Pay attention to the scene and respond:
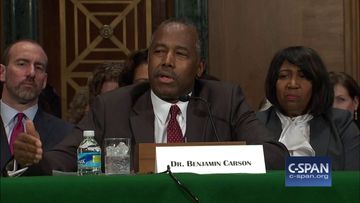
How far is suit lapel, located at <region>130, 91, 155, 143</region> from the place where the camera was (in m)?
3.61

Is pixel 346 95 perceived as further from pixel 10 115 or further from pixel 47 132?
pixel 10 115

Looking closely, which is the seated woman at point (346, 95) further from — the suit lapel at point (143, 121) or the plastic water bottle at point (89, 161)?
the plastic water bottle at point (89, 161)

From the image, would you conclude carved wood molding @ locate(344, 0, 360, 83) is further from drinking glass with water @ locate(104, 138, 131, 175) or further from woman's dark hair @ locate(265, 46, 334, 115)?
drinking glass with water @ locate(104, 138, 131, 175)

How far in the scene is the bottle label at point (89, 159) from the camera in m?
3.16

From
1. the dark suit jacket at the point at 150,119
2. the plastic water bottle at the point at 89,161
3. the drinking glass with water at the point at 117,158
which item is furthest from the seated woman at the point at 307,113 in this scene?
the plastic water bottle at the point at 89,161

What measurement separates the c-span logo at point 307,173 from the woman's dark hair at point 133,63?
7.89 ft

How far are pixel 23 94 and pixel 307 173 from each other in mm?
2289

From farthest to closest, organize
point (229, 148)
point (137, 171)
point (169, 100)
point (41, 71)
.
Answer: point (41, 71), point (169, 100), point (137, 171), point (229, 148)

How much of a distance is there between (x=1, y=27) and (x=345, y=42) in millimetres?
2638

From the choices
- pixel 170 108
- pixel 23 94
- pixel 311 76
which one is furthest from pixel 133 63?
pixel 170 108

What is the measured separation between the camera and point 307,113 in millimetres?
4352

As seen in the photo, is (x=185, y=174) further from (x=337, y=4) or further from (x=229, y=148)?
(x=337, y=4)

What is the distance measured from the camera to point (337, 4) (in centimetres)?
657

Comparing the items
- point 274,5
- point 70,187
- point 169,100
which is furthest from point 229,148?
point 274,5
